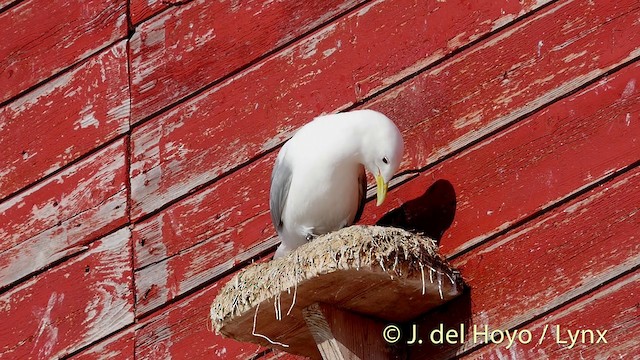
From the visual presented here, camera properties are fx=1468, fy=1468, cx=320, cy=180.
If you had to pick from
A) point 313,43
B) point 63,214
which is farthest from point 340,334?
point 63,214

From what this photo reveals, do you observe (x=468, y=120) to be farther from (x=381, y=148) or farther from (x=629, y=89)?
(x=629, y=89)

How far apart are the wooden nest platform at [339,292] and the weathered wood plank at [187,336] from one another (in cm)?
35

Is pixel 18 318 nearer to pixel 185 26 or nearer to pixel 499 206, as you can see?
pixel 185 26

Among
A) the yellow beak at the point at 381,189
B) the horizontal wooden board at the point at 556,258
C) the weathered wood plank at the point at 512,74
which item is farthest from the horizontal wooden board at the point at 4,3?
the horizontal wooden board at the point at 556,258

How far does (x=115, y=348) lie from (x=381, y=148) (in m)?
1.12

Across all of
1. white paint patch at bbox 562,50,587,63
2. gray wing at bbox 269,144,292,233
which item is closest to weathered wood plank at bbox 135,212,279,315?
gray wing at bbox 269,144,292,233

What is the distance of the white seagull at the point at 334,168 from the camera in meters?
4.12

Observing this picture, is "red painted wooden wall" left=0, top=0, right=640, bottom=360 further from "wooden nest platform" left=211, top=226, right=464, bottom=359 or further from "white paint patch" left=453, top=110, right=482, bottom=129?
"wooden nest platform" left=211, top=226, right=464, bottom=359

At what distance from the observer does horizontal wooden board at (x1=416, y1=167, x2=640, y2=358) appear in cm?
375

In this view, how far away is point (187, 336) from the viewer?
4418 mm

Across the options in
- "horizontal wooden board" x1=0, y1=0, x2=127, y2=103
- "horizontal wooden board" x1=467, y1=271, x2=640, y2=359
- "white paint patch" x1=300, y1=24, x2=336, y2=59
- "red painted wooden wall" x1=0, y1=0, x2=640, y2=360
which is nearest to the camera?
"horizontal wooden board" x1=467, y1=271, x2=640, y2=359

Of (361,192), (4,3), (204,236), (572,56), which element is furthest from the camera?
(4,3)

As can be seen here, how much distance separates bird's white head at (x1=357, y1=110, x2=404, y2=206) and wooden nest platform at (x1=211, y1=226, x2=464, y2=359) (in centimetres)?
31

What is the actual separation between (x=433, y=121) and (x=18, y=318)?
1.56m
